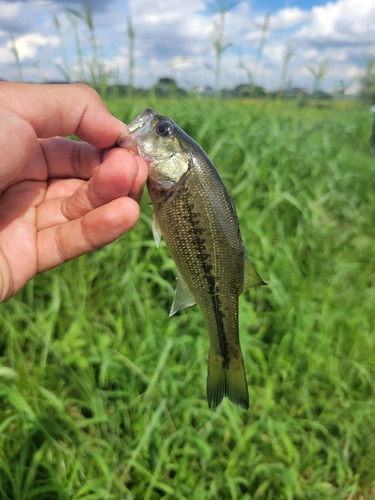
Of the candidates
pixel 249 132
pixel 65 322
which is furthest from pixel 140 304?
pixel 249 132

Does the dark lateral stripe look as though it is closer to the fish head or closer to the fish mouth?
the fish head

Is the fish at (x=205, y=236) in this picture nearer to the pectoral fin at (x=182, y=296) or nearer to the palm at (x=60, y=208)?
the pectoral fin at (x=182, y=296)

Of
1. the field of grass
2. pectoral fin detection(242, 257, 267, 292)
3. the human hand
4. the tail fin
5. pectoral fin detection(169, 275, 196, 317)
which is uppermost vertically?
the human hand

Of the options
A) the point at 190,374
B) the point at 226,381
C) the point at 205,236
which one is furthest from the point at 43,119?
the point at 190,374

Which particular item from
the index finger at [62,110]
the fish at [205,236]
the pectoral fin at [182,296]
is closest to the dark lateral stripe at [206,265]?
the fish at [205,236]

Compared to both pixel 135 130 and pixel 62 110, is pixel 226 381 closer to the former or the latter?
pixel 135 130

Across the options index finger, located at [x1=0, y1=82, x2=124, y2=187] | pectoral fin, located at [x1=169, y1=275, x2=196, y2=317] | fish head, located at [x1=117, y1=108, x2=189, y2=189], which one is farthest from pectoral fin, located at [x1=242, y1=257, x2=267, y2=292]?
index finger, located at [x1=0, y1=82, x2=124, y2=187]
